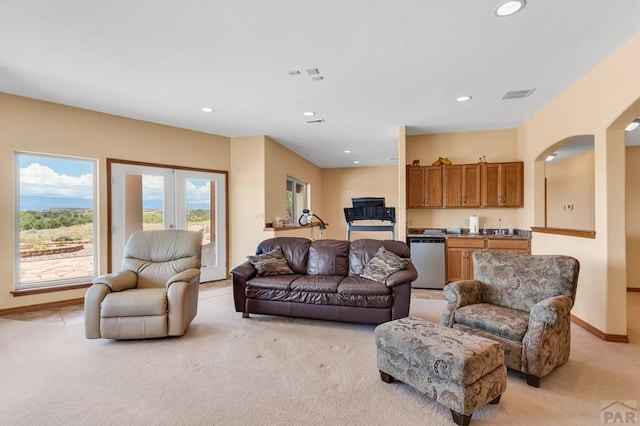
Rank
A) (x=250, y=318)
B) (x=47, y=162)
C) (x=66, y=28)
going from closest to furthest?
1. (x=66, y=28)
2. (x=250, y=318)
3. (x=47, y=162)

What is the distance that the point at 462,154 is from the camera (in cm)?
551

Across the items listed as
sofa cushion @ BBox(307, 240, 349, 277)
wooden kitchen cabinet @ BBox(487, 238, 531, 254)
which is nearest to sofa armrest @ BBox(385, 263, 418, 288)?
sofa cushion @ BBox(307, 240, 349, 277)

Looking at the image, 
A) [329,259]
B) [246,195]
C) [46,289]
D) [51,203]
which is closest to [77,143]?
[51,203]

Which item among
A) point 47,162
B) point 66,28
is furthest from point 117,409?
point 47,162

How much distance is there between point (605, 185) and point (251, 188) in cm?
484

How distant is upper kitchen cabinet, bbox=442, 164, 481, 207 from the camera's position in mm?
5176

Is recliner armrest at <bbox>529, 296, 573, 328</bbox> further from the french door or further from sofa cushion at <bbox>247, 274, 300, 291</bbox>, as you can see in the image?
the french door

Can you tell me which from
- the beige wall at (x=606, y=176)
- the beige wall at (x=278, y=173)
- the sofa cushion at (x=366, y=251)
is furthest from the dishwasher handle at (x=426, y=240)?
the beige wall at (x=278, y=173)

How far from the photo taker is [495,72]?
321 centimetres

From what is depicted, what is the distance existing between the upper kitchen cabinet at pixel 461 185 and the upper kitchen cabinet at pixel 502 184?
12 cm

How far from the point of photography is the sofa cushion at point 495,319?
2.32 metres

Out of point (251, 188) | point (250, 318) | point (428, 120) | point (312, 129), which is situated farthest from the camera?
point (251, 188)

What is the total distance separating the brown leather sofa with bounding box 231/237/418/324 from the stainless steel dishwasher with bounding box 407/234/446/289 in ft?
4.67

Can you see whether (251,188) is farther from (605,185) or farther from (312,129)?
(605,185)
